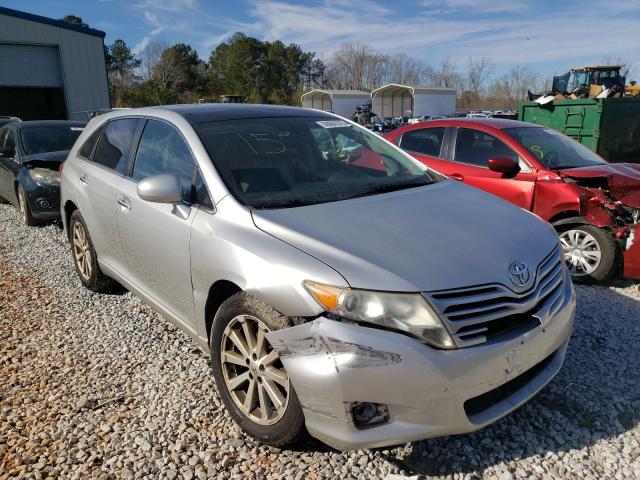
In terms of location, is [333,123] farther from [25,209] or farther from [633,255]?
[25,209]

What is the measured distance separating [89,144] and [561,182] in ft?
14.8

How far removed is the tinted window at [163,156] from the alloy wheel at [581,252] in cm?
368

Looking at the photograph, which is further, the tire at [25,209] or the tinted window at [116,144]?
the tire at [25,209]

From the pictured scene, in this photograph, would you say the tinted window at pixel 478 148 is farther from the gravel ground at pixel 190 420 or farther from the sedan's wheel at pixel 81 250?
the sedan's wheel at pixel 81 250

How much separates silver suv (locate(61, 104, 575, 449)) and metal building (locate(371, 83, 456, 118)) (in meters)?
34.7

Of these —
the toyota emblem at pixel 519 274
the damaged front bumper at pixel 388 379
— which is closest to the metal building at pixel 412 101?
the toyota emblem at pixel 519 274

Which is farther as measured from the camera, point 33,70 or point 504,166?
point 33,70

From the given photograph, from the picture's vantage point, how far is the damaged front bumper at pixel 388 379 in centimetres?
193

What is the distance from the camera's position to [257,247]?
7.51 feet

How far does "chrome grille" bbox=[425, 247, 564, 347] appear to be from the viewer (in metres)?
2.00

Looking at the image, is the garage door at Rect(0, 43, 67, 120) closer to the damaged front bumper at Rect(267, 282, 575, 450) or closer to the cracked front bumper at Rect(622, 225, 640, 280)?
the cracked front bumper at Rect(622, 225, 640, 280)

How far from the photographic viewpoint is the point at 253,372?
7.89 ft

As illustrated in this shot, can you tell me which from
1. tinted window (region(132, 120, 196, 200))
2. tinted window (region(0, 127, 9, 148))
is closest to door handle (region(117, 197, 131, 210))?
tinted window (region(132, 120, 196, 200))

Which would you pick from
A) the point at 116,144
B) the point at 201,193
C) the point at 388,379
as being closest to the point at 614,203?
the point at 388,379
